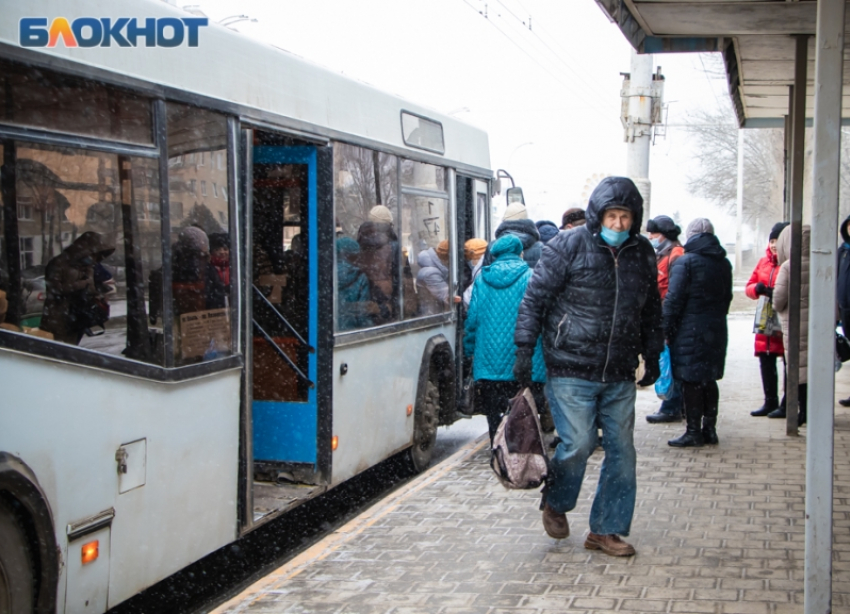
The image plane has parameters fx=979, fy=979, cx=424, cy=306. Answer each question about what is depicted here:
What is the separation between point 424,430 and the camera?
8.17 metres

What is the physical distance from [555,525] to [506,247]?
2.24 meters

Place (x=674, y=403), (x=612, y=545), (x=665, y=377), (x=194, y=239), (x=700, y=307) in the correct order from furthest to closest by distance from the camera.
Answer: (x=665, y=377)
(x=674, y=403)
(x=700, y=307)
(x=612, y=545)
(x=194, y=239)

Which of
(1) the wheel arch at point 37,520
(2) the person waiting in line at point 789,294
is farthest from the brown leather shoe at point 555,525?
(2) the person waiting in line at point 789,294

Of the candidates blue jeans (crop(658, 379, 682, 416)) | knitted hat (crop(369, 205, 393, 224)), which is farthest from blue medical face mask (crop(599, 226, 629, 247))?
blue jeans (crop(658, 379, 682, 416))

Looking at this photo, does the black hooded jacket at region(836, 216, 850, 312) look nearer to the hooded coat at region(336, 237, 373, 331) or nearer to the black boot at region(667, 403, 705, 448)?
the black boot at region(667, 403, 705, 448)

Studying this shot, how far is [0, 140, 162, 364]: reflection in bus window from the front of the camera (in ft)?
12.3

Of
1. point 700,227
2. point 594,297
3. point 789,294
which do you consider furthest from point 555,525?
point 789,294

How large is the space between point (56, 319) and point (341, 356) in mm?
2729

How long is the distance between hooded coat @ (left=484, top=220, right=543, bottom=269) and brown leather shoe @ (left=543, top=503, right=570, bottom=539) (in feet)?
7.34

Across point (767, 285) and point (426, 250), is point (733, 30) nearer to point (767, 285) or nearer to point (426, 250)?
point (767, 285)

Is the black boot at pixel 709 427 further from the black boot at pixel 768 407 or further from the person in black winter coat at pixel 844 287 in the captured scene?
the black boot at pixel 768 407

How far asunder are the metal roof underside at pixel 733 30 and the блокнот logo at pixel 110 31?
151 inches

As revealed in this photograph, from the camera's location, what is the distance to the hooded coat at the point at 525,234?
7.63 metres

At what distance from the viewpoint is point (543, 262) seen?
516cm
